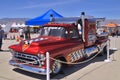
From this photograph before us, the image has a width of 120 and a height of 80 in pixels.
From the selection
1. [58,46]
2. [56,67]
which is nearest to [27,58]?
[56,67]

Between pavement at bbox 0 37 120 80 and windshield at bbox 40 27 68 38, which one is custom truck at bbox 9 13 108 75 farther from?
pavement at bbox 0 37 120 80

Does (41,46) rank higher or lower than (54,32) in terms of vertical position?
lower

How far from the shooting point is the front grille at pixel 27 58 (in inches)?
315

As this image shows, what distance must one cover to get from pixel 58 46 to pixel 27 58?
1256 mm

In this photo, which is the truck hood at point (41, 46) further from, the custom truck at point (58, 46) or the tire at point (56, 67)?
the tire at point (56, 67)

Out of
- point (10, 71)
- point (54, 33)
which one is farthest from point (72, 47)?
point (10, 71)

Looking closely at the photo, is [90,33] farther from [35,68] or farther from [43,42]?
[35,68]

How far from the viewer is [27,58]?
27.4 feet

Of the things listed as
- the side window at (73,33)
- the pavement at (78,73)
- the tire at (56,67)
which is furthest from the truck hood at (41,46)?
the pavement at (78,73)

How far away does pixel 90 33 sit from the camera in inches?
462

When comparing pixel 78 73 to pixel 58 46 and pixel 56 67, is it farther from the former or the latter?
pixel 58 46

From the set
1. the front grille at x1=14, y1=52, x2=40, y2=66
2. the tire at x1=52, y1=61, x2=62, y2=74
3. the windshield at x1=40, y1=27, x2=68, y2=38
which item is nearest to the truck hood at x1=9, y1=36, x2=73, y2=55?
the front grille at x1=14, y1=52, x2=40, y2=66

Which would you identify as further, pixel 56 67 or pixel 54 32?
pixel 54 32

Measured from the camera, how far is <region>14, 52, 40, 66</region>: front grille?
7.99 m
